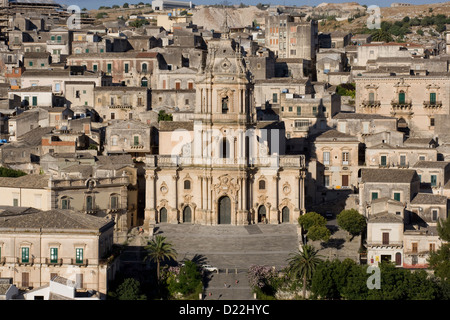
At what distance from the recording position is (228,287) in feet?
238

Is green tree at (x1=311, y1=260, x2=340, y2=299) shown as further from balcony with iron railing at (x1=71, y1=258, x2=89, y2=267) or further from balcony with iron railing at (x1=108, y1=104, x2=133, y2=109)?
balcony with iron railing at (x1=108, y1=104, x2=133, y2=109)

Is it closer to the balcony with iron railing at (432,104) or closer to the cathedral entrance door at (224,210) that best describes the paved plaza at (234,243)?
the cathedral entrance door at (224,210)

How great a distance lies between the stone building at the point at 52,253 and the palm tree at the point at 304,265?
9.71 meters

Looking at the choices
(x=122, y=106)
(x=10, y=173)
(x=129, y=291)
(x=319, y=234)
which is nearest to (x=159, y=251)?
(x=129, y=291)

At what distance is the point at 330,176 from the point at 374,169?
29.2ft

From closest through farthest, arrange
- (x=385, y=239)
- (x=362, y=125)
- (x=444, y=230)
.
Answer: (x=444, y=230) < (x=385, y=239) < (x=362, y=125)

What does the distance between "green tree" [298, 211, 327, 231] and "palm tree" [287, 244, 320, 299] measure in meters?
7.67

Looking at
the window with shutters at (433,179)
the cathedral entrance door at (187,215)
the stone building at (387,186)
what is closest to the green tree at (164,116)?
the cathedral entrance door at (187,215)

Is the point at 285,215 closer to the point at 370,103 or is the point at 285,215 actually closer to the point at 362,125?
the point at 362,125

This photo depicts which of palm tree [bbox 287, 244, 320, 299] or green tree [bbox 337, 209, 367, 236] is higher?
green tree [bbox 337, 209, 367, 236]

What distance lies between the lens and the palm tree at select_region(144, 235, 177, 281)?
74438 mm

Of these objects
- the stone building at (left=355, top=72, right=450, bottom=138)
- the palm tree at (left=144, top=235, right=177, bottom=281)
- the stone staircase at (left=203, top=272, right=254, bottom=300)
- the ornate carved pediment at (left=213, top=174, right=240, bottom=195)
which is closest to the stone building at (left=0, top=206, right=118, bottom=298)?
the palm tree at (left=144, top=235, right=177, bottom=281)

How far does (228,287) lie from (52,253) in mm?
9215

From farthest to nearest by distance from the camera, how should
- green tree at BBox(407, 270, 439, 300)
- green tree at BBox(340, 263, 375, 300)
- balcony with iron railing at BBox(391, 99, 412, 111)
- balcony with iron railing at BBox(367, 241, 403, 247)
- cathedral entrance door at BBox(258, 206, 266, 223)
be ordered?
1. balcony with iron railing at BBox(391, 99, 412, 111)
2. cathedral entrance door at BBox(258, 206, 266, 223)
3. balcony with iron railing at BBox(367, 241, 403, 247)
4. green tree at BBox(340, 263, 375, 300)
5. green tree at BBox(407, 270, 439, 300)
